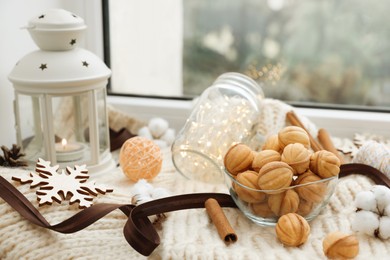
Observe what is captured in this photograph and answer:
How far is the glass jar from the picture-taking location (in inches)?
40.9

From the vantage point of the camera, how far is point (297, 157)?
0.79 meters

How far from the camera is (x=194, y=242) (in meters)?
0.75

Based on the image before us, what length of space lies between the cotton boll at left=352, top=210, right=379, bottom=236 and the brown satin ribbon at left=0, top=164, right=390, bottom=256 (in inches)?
8.2

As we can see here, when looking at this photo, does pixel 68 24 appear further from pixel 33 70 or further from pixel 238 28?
pixel 238 28

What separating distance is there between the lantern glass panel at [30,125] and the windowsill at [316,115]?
35cm

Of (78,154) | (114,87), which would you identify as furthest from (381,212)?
(114,87)

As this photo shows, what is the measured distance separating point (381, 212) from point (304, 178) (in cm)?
14

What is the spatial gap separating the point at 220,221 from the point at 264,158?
124 millimetres

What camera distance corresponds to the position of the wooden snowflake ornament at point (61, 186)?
82cm

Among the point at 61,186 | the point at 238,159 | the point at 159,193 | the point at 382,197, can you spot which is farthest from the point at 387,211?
the point at 61,186

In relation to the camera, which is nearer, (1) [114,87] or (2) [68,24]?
(2) [68,24]

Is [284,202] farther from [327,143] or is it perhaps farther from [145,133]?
[145,133]

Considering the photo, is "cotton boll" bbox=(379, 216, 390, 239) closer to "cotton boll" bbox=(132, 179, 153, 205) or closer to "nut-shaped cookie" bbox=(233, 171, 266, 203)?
"nut-shaped cookie" bbox=(233, 171, 266, 203)

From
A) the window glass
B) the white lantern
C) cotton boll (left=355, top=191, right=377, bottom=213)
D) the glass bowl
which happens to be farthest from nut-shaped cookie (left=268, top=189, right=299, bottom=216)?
the window glass
